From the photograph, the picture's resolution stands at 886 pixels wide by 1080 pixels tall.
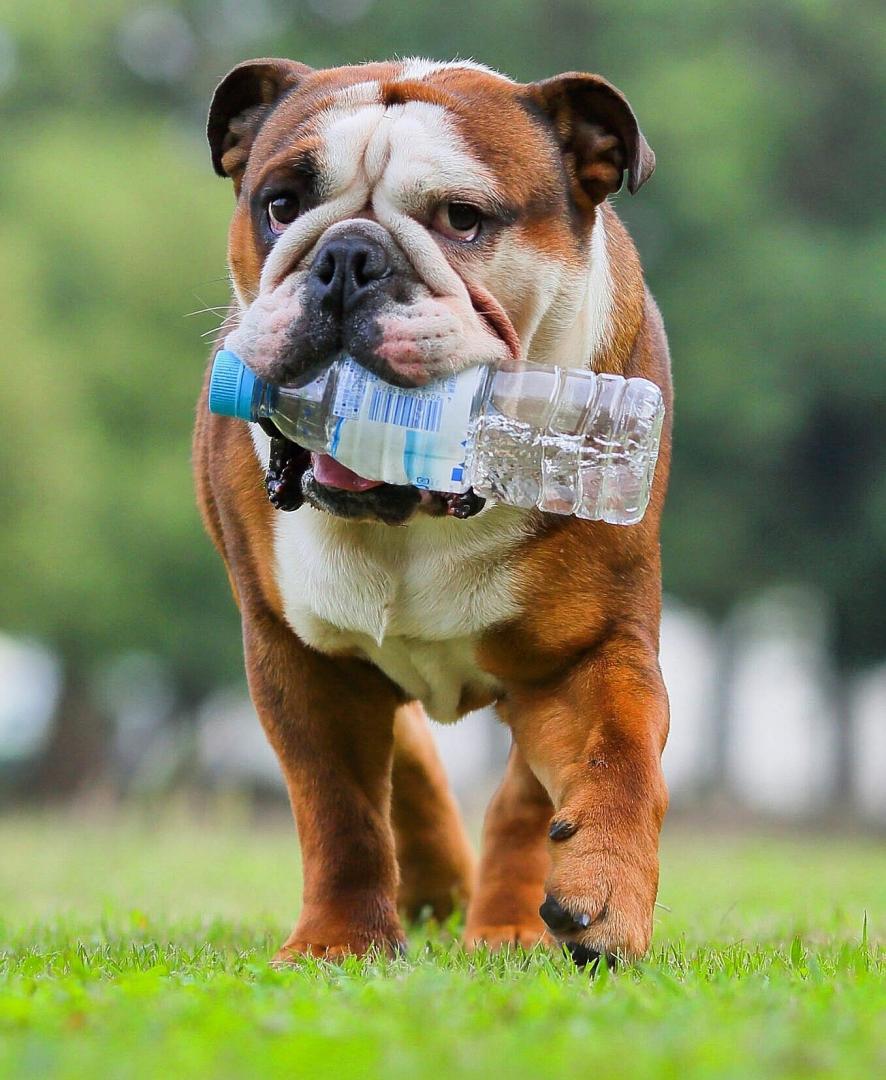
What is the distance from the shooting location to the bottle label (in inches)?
145

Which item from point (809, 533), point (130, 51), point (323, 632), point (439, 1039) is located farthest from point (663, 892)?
point (130, 51)

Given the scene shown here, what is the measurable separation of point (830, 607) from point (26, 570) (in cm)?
943

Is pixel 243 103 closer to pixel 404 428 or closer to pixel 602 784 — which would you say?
pixel 404 428

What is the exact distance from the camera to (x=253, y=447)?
4.21 meters

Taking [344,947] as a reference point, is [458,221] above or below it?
above

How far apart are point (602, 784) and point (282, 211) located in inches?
57.4

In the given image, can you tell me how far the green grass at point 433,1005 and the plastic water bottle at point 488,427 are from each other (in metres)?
1.03

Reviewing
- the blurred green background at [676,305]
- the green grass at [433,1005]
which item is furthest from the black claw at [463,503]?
the blurred green background at [676,305]

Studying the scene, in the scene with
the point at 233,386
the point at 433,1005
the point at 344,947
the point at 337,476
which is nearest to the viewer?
the point at 433,1005

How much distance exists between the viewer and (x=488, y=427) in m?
3.81

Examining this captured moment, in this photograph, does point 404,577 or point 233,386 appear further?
point 404,577

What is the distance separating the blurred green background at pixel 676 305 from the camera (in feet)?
65.2

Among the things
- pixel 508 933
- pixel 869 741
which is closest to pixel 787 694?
pixel 869 741

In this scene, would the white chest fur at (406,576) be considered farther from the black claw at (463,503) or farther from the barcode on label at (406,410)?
the barcode on label at (406,410)
